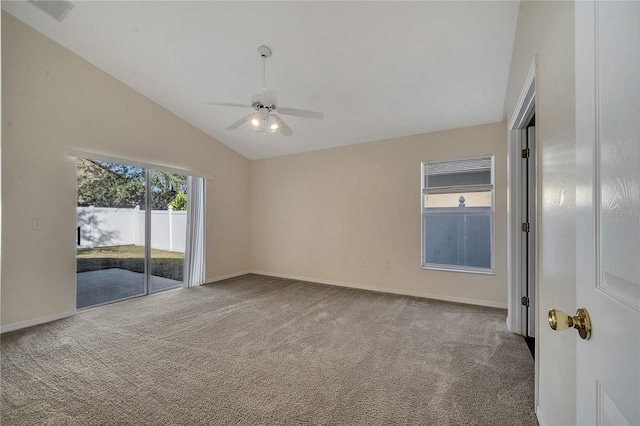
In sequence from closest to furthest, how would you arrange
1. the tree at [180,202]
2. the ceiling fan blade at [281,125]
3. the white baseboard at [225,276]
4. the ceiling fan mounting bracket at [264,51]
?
1. the ceiling fan blade at [281,125]
2. the ceiling fan mounting bracket at [264,51]
3. the tree at [180,202]
4. the white baseboard at [225,276]

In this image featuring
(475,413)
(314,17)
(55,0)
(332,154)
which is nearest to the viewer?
(475,413)

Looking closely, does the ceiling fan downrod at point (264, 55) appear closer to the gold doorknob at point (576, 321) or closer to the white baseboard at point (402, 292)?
the gold doorknob at point (576, 321)

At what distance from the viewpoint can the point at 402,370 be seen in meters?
2.23

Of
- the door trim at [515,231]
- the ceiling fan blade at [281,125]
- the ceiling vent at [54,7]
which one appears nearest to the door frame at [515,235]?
the door trim at [515,231]

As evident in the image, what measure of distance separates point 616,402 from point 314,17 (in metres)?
2.98

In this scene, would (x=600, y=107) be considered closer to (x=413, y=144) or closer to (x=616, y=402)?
(x=616, y=402)

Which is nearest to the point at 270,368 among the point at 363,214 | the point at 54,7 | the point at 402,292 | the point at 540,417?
the point at 540,417

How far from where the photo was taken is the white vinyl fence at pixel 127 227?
12.1ft

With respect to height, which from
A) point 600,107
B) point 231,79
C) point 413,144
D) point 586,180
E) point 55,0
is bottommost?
point 586,180

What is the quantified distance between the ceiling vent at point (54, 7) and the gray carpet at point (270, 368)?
131 inches

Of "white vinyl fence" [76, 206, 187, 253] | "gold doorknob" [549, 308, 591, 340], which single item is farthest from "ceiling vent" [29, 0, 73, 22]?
"gold doorknob" [549, 308, 591, 340]

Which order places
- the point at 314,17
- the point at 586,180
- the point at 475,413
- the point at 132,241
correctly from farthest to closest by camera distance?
the point at 132,241
the point at 314,17
the point at 475,413
the point at 586,180

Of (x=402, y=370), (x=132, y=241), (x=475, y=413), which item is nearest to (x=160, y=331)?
(x=132, y=241)

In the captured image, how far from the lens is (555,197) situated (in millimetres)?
1462
